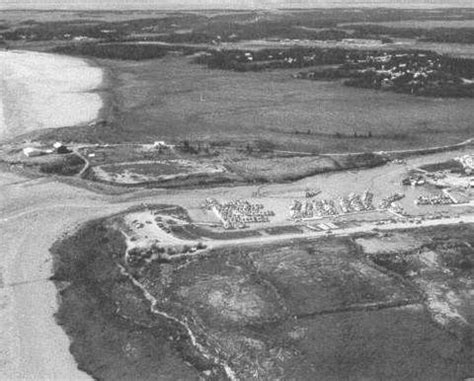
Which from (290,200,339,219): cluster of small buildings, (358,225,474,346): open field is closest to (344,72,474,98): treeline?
(290,200,339,219): cluster of small buildings

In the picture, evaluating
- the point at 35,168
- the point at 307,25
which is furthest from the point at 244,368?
the point at 307,25

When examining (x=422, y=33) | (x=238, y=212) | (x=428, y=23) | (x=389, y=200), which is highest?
(x=238, y=212)

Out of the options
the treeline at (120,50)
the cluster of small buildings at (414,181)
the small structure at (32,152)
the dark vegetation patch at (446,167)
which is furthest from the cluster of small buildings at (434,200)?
the treeline at (120,50)

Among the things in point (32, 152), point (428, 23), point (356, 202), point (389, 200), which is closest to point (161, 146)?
point (32, 152)

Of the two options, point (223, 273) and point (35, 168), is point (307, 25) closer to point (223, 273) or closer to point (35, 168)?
point (35, 168)

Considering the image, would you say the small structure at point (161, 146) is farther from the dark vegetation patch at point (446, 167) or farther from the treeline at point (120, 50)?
the treeline at point (120, 50)

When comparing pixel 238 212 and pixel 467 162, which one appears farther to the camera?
pixel 467 162

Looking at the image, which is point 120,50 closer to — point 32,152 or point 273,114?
point 273,114
